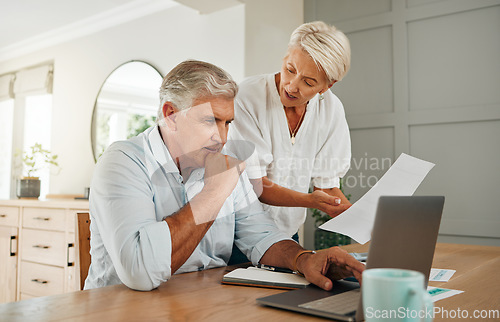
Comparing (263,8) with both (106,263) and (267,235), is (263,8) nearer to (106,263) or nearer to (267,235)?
(267,235)

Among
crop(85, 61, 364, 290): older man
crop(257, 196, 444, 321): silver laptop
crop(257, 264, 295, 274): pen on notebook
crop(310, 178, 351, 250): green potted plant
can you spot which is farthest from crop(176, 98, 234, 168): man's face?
crop(310, 178, 351, 250): green potted plant

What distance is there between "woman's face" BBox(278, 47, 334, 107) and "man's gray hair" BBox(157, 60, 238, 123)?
384mm

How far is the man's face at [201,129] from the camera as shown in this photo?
1247 mm

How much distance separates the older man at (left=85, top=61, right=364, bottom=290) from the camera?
98cm

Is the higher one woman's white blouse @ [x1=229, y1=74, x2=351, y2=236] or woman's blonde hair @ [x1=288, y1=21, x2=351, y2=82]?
Result: woman's blonde hair @ [x1=288, y1=21, x2=351, y2=82]

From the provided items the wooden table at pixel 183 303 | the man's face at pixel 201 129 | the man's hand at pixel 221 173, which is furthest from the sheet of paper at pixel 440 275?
the man's face at pixel 201 129

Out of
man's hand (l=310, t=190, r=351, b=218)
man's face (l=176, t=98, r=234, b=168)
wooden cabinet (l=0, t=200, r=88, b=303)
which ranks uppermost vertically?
man's face (l=176, t=98, r=234, b=168)

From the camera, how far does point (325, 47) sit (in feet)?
5.04

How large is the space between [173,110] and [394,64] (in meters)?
2.14

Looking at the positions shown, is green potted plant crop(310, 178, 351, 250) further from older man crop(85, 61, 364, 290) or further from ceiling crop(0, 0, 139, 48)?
ceiling crop(0, 0, 139, 48)

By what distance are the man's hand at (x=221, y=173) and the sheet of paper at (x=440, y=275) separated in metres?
0.55

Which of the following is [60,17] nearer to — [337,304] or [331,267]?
[331,267]

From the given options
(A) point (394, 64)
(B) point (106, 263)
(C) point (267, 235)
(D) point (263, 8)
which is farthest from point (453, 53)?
(B) point (106, 263)

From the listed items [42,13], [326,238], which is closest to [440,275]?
[326,238]
